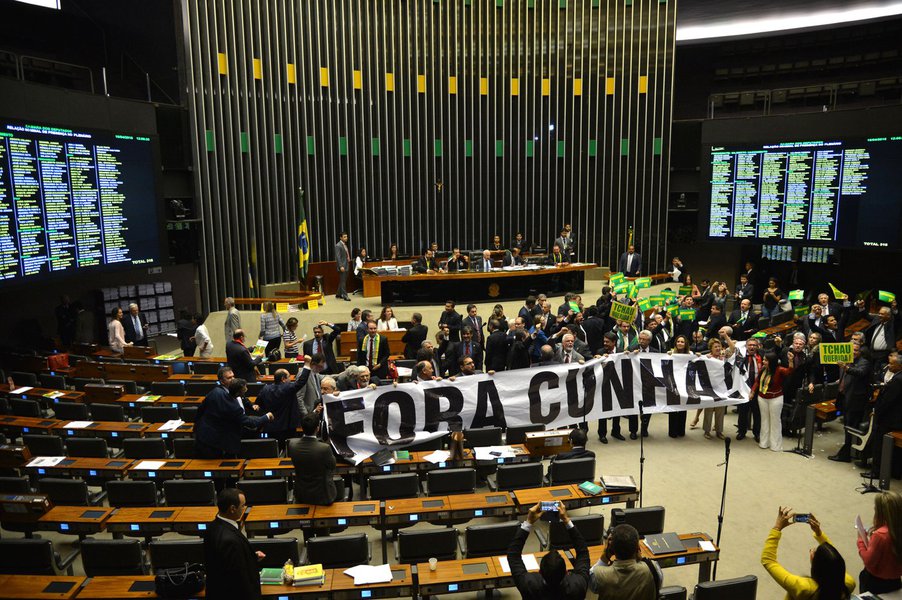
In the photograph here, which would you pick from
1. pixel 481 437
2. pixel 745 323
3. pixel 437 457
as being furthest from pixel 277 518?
pixel 745 323

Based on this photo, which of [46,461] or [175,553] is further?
[46,461]

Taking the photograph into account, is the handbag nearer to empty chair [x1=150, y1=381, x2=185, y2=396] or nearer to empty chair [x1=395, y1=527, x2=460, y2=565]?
empty chair [x1=395, y1=527, x2=460, y2=565]

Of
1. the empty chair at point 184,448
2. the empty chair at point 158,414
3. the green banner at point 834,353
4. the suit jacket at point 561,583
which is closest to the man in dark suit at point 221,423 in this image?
the empty chair at point 184,448

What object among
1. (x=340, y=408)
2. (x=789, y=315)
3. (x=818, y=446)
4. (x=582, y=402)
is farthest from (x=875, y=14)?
(x=340, y=408)

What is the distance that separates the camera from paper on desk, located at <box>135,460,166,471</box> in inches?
270

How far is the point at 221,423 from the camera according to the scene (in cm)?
712

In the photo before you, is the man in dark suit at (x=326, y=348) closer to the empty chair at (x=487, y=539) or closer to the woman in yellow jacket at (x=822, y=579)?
the empty chair at (x=487, y=539)

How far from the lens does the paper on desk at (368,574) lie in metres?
4.98

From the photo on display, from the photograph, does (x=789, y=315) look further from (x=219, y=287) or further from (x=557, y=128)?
(x=219, y=287)

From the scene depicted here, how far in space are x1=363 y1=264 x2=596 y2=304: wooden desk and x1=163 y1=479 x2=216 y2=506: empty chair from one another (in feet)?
32.0

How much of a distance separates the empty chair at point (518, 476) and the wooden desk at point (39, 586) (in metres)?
3.79

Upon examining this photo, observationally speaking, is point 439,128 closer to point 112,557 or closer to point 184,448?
point 184,448

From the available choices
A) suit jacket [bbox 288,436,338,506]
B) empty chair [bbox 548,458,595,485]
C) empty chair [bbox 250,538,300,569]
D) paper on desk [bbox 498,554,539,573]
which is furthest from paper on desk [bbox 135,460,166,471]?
empty chair [bbox 548,458,595,485]

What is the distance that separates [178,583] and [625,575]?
9.98 feet
